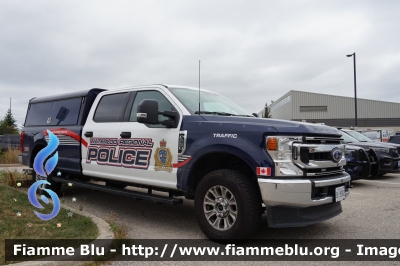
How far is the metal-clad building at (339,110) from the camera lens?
4212cm

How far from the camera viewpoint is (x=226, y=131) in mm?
4227

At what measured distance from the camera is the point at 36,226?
4.67 metres

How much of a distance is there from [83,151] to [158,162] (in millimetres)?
1909

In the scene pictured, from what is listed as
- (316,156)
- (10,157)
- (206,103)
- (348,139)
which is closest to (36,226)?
(206,103)

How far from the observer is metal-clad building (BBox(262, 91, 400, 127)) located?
42.1 metres

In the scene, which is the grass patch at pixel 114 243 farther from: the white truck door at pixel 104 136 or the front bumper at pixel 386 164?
the front bumper at pixel 386 164

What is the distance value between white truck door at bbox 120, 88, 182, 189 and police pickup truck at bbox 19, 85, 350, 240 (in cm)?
1

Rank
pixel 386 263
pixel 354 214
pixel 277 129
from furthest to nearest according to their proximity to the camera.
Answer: pixel 354 214, pixel 277 129, pixel 386 263

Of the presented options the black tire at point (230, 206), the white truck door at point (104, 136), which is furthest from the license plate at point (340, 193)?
the white truck door at point (104, 136)

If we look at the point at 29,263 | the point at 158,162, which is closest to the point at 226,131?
the point at 158,162

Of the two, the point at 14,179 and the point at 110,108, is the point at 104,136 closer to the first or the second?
the point at 110,108

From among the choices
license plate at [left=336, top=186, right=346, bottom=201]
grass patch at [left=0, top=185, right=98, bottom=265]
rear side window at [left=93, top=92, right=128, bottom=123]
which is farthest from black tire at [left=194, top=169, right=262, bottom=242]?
rear side window at [left=93, top=92, right=128, bottom=123]

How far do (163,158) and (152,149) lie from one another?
0.25 meters

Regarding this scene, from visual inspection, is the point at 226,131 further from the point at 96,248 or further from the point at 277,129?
the point at 96,248
